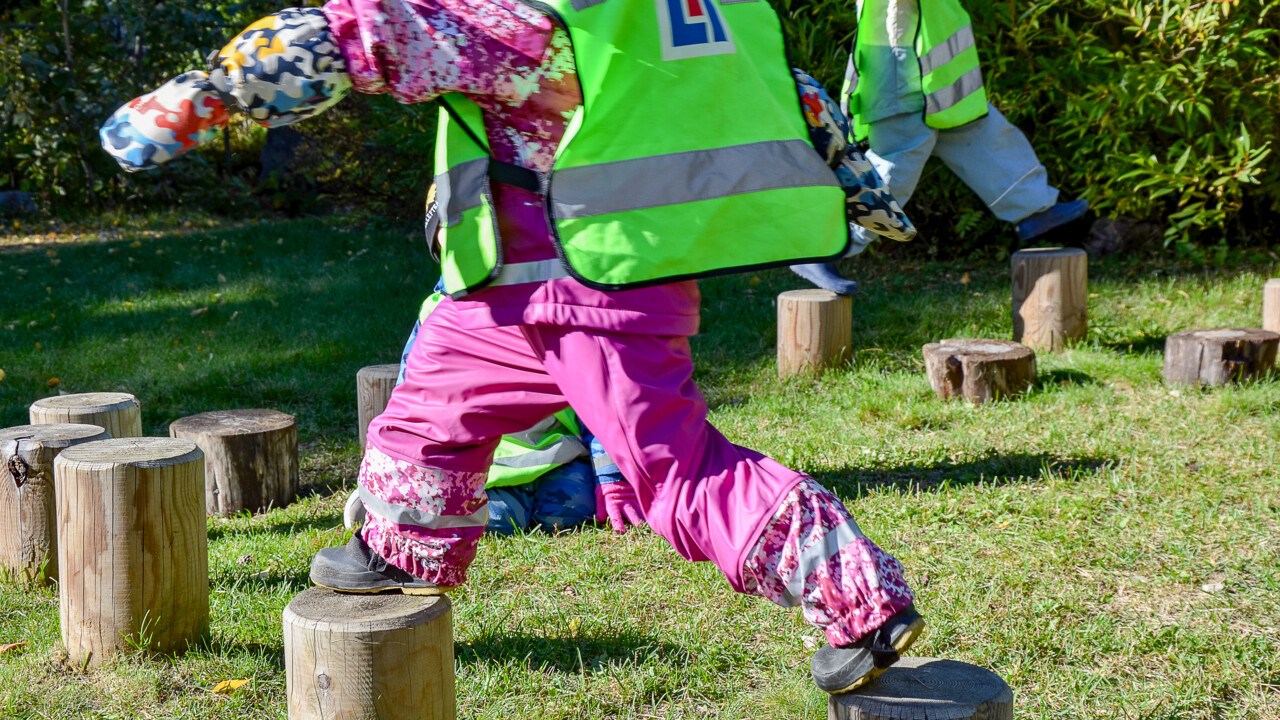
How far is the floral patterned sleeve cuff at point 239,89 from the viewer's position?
6.22 feet

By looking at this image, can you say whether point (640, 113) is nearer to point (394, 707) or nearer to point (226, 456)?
point (394, 707)

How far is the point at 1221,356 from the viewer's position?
477 cm

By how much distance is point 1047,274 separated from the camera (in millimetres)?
5461

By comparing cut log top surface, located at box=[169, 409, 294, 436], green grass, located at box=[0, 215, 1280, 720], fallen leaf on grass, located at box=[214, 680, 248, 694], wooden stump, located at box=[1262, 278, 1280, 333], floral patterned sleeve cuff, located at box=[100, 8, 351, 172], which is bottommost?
fallen leaf on grass, located at box=[214, 680, 248, 694]

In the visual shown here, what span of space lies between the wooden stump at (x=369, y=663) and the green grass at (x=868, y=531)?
0.47 m

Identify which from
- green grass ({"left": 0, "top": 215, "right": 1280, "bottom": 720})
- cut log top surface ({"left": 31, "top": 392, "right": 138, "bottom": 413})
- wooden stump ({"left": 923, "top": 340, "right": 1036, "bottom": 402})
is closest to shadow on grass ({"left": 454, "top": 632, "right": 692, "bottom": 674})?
green grass ({"left": 0, "top": 215, "right": 1280, "bottom": 720})

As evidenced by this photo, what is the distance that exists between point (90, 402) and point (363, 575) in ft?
6.00

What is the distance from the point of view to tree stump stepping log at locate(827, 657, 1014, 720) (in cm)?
198

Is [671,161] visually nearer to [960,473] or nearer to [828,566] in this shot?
→ [828,566]

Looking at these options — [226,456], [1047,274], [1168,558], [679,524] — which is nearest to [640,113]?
[679,524]

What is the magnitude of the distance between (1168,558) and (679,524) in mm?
1843

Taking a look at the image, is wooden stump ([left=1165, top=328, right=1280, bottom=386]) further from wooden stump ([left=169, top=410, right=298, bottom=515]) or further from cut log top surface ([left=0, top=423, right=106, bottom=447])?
cut log top surface ([left=0, top=423, right=106, bottom=447])

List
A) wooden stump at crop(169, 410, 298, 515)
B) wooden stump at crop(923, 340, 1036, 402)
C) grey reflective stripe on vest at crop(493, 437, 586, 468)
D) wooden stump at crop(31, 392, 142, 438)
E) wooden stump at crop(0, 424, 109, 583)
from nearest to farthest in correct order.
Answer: wooden stump at crop(0, 424, 109, 583)
wooden stump at crop(31, 392, 142, 438)
grey reflective stripe on vest at crop(493, 437, 586, 468)
wooden stump at crop(169, 410, 298, 515)
wooden stump at crop(923, 340, 1036, 402)

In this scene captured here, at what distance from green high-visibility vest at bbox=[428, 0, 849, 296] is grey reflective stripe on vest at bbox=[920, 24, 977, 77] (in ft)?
11.4
